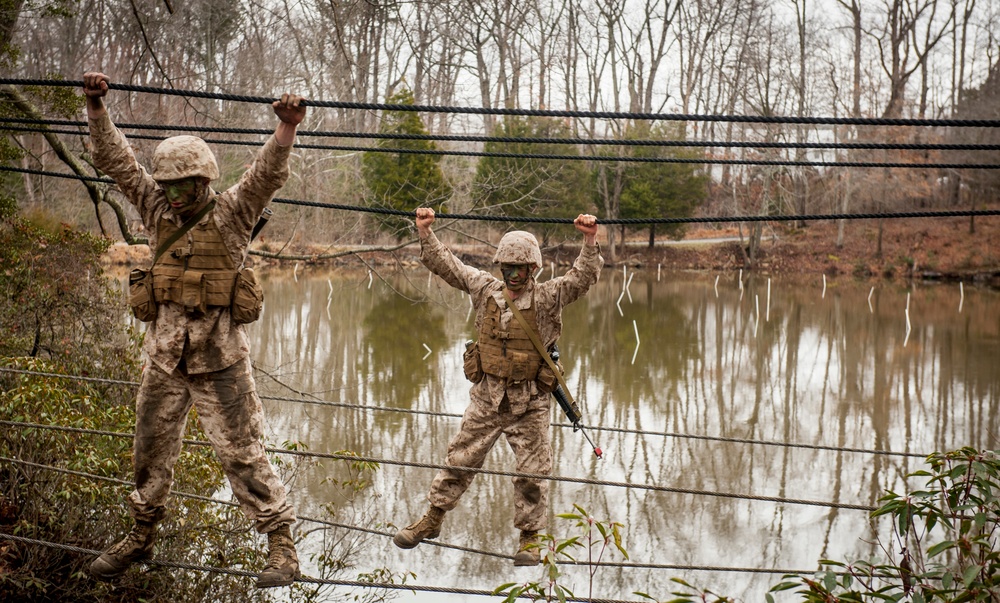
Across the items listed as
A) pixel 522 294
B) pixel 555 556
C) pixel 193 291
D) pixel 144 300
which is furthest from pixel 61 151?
pixel 555 556

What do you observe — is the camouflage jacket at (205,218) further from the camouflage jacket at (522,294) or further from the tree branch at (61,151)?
the tree branch at (61,151)

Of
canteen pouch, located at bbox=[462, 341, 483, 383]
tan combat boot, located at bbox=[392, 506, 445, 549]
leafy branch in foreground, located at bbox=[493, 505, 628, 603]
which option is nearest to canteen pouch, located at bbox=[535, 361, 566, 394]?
canteen pouch, located at bbox=[462, 341, 483, 383]

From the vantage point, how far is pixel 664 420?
1320cm

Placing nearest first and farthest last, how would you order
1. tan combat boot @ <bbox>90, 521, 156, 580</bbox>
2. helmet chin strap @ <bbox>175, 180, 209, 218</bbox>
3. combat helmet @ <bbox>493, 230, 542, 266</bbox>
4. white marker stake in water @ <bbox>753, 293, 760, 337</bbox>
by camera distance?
helmet chin strap @ <bbox>175, 180, 209, 218</bbox>, tan combat boot @ <bbox>90, 521, 156, 580</bbox>, combat helmet @ <bbox>493, 230, 542, 266</bbox>, white marker stake in water @ <bbox>753, 293, 760, 337</bbox>

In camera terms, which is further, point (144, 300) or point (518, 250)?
point (518, 250)

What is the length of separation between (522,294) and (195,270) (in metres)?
1.55

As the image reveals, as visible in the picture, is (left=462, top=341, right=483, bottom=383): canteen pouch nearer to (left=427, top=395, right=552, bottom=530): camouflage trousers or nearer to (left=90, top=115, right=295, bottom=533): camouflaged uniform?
(left=427, top=395, right=552, bottom=530): camouflage trousers

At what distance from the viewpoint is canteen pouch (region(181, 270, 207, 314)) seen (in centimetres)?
318

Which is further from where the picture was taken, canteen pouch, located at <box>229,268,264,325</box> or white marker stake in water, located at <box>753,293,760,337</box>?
white marker stake in water, located at <box>753,293,760,337</box>

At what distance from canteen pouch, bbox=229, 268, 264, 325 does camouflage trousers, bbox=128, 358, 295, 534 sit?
0.18m

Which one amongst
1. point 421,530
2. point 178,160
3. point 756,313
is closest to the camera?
point 178,160

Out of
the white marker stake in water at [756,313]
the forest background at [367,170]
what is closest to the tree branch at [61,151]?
the forest background at [367,170]

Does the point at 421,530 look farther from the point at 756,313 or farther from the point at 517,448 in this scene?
the point at 756,313

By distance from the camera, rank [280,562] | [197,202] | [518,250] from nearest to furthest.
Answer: [197,202] → [280,562] → [518,250]
